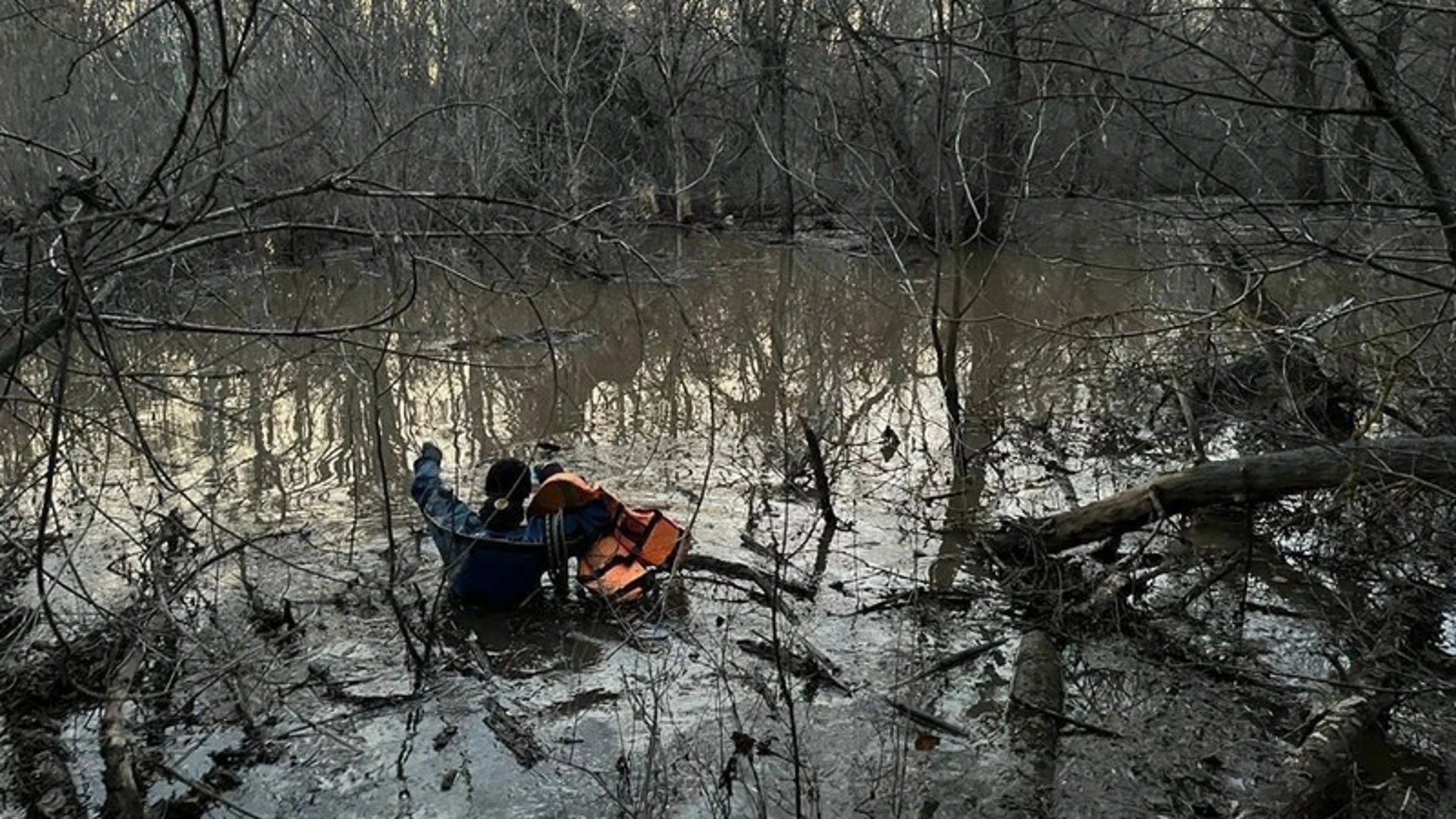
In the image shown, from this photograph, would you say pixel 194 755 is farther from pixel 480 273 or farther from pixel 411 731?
pixel 480 273

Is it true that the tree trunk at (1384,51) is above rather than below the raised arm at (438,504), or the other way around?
above

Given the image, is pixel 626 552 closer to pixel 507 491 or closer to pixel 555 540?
pixel 555 540

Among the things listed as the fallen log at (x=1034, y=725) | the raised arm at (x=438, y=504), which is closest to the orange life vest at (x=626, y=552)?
the raised arm at (x=438, y=504)

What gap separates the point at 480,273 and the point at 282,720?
12.5m

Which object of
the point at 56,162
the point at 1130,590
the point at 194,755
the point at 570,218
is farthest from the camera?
the point at 56,162

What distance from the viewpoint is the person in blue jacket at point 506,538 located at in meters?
5.91

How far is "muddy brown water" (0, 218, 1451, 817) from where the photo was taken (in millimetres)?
4570

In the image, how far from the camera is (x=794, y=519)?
7.67 m

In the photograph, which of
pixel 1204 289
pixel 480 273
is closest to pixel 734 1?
pixel 480 273

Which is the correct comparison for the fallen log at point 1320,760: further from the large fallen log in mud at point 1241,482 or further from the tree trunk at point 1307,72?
the tree trunk at point 1307,72

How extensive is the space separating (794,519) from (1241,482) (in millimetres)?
2790

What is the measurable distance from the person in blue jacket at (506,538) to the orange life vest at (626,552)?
0.07 m

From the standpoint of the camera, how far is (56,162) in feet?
43.8

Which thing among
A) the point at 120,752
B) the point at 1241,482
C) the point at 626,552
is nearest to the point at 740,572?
the point at 626,552
